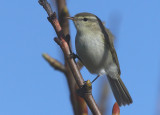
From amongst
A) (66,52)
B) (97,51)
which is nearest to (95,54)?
(97,51)

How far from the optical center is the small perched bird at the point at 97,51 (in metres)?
3.92

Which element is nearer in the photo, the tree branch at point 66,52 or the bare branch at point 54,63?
the tree branch at point 66,52

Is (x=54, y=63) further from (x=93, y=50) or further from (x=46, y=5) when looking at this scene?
(x=93, y=50)

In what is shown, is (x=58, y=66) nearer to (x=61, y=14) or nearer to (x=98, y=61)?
(x=61, y=14)

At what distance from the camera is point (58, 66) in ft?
7.39

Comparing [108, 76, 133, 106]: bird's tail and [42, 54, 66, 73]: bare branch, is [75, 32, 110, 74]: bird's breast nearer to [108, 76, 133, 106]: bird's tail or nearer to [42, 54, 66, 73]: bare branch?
[108, 76, 133, 106]: bird's tail

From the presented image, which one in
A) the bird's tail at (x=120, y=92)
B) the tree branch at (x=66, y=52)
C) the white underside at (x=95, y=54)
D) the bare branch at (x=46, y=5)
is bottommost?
the tree branch at (x=66, y=52)

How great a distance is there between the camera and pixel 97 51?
4.04m

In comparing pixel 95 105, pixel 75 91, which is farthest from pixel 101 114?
pixel 75 91

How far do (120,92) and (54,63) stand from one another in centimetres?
226

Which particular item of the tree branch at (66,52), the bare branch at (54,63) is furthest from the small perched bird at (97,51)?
the tree branch at (66,52)

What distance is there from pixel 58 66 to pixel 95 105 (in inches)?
25.5

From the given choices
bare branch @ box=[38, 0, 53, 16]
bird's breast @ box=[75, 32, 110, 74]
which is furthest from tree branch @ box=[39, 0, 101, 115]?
bird's breast @ box=[75, 32, 110, 74]

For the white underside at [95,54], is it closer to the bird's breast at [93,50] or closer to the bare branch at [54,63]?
the bird's breast at [93,50]
